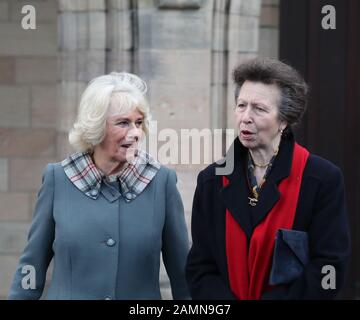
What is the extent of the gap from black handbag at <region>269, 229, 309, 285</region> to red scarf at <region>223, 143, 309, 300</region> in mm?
35

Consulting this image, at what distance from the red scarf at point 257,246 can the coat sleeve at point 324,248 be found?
66 mm

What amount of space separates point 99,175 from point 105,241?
247mm

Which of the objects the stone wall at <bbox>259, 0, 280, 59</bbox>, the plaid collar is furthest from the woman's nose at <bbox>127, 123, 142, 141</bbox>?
the stone wall at <bbox>259, 0, 280, 59</bbox>

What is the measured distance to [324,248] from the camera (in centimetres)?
406

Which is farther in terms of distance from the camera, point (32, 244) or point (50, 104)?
point (50, 104)

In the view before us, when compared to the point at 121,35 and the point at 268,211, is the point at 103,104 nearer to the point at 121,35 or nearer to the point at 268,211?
the point at 268,211

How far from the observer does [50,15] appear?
717cm

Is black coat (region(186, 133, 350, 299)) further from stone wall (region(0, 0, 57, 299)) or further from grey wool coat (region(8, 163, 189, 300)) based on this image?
stone wall (region(0, 0, 57, 299))

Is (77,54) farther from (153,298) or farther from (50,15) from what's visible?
(153,298)

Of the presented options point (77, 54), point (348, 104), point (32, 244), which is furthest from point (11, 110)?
point (32, 244)

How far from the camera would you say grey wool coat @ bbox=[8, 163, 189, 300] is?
170 inches
